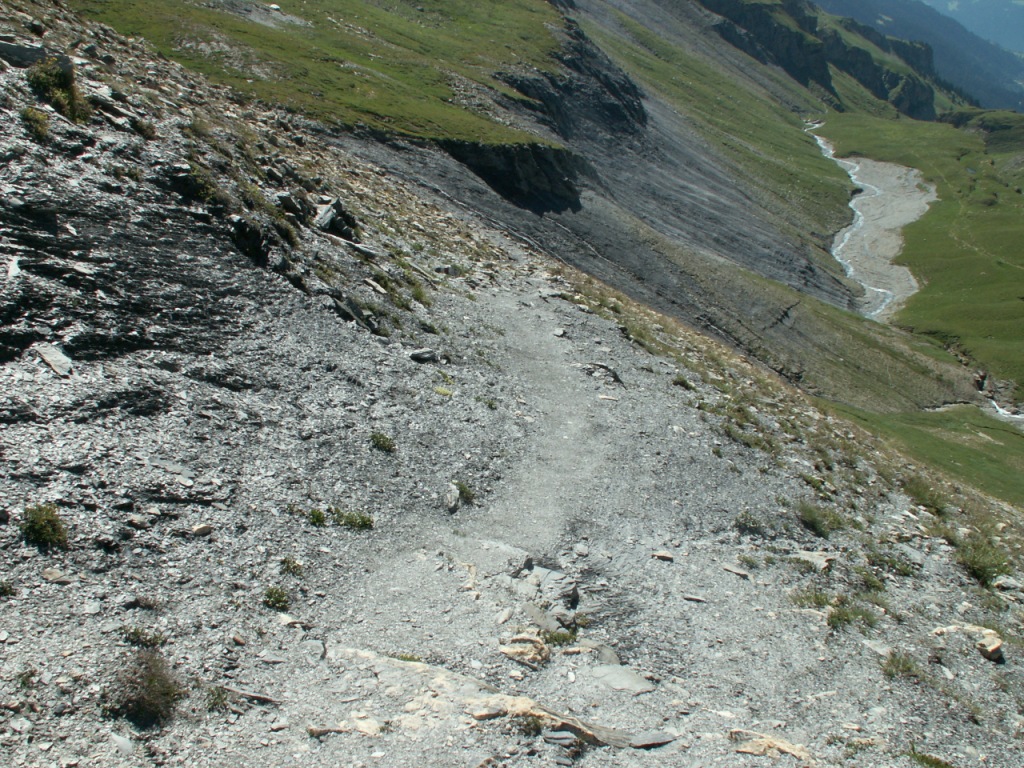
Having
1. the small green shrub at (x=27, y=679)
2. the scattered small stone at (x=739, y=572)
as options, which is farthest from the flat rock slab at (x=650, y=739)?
the small green shrub at (x=27, y=679)

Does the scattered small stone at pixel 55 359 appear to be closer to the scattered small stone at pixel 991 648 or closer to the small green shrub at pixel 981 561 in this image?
the scattered small stone at pixel 991 648

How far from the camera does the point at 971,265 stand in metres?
115

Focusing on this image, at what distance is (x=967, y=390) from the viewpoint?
230 ft

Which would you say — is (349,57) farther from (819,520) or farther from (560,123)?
(819,520)

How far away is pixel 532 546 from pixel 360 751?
7704 millimetres

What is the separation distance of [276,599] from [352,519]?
3157mm

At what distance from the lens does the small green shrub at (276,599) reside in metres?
12.0

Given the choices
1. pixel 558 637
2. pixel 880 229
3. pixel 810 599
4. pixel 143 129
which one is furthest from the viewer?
pixel 880 229

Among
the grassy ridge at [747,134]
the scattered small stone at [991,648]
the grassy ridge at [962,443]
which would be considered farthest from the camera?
the grassy ridge at [747,134]

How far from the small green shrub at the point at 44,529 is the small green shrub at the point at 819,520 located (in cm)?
2008

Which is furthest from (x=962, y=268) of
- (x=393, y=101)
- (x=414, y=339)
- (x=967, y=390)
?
(x=414, y=339)

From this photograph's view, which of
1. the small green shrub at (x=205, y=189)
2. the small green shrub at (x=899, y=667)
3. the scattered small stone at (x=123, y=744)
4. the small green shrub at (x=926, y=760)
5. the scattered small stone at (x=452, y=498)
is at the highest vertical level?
the small green shrub at (x=926, y=760)

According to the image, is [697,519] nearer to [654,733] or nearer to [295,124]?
[654,733]

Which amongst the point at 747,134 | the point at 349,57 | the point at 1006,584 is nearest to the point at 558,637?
the point at 1006,584
